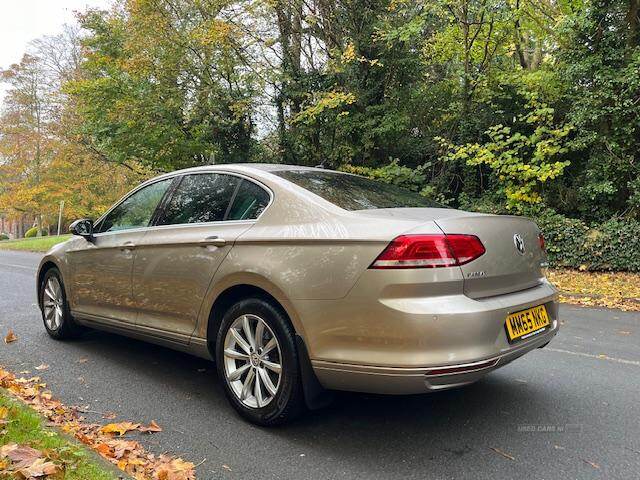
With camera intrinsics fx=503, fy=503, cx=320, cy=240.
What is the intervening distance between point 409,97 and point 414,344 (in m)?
12.0

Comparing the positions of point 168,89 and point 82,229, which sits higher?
point 168,89

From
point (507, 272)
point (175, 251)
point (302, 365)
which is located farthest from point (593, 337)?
point (175, 251)

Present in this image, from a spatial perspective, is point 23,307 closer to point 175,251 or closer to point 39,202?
point 175,251

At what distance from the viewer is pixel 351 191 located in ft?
11.3

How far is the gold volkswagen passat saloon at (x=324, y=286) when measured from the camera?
2584 mm

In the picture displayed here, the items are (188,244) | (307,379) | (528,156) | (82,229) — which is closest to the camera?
(307,379)

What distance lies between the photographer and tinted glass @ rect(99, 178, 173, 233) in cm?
427

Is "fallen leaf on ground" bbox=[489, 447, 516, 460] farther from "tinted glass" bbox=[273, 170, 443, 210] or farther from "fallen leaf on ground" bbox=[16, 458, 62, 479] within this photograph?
"fallen leaf on ground" bbox=[16, 458, 62, 479]

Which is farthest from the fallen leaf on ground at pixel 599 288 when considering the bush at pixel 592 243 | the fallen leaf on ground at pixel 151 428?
the fallen leaf on ground at pixel 151 428

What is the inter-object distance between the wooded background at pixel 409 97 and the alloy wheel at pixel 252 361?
8.68m

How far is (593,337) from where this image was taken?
214 inches

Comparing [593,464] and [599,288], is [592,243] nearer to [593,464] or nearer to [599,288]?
[599,288]

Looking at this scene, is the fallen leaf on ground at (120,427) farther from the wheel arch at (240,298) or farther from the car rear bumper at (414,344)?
the car rear bumper at (414,344)

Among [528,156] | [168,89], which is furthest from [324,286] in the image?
[168,89]
